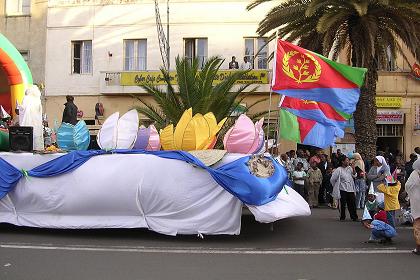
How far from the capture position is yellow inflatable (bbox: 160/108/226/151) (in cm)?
1011

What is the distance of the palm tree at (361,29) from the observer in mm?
16656

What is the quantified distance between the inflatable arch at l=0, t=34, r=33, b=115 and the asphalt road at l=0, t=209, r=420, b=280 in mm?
5847

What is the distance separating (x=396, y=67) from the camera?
970 inches

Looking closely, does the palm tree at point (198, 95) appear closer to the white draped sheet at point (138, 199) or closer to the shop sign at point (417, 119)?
the white draped sheet at point (138, 199)

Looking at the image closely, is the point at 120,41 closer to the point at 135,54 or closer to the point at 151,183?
the point at 135,54

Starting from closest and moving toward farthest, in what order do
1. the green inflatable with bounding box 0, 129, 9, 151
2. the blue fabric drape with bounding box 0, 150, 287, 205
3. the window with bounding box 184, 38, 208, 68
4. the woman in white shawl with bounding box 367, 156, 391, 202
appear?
the blue fabric drape with bounding box 0, 150, 287, 205 → the green inflatable with bounding box 0, 129, 9, 151 → the woman in white shawl with bounding box 367, 156, 391, 202 → the window with bounding box 184, 38, 208, 68

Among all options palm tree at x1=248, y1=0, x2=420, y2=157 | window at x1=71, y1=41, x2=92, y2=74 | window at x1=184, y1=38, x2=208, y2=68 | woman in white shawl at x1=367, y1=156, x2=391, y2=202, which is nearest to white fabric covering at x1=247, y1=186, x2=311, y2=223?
woman in white shawl at x1=367, y1=156, x2=391, y2=202

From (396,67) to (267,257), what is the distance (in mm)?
18977

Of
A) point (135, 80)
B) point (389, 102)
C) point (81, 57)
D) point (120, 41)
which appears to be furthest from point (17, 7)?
point (389, 102)

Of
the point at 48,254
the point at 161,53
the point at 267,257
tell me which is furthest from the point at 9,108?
the point at 267,257

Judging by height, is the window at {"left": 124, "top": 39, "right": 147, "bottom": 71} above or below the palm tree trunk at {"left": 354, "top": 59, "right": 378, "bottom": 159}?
above

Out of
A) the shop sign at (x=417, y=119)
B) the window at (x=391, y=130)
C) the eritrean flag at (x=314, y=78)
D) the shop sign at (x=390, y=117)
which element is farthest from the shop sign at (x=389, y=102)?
the eritrean flag at (x=314, y=78)

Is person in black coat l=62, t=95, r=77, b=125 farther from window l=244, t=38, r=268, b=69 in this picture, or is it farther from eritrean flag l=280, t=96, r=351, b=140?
window l=244, t=38, r=268, b=69

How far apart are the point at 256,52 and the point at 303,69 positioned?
1422 cm
